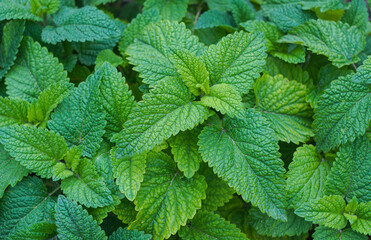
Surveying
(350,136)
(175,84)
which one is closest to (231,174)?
(175,84)

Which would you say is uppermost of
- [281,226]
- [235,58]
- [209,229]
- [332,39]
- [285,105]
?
[235,58]

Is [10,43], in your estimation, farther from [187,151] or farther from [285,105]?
[285,105]

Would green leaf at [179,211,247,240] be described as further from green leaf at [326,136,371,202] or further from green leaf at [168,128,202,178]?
green leaf at [326,136,371,202]

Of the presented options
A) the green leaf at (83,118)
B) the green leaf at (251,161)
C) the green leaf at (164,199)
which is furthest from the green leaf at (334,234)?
the green leaf at (83,118)

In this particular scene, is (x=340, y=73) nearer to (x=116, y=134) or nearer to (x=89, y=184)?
(x=116, y=134)

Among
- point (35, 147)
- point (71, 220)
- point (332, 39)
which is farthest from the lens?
point (332, 39)

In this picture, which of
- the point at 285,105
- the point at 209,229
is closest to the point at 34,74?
the point at 209,229
